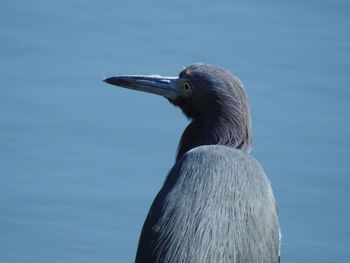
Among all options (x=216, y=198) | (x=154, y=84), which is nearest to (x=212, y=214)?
(x=216, y=198)

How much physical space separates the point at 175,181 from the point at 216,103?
69 cm

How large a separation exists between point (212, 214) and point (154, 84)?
135 cm

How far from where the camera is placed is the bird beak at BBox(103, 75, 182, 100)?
7932 mm

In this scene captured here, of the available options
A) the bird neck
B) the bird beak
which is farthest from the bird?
the bird beak

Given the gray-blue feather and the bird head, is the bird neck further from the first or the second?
the gray-blue feather

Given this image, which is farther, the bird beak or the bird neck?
the bird beak

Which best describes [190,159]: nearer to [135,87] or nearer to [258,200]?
[258,200]

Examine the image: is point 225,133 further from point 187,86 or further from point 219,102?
point 187,86

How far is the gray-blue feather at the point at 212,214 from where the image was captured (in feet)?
22.2

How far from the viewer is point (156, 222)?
6965mm

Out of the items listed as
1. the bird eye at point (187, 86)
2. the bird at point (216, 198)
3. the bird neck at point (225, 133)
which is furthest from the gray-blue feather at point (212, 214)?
the bird eye at point (187, 86)

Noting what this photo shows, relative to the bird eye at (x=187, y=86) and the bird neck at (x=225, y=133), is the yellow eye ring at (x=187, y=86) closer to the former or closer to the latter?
the bird eye at (x=187, y=86)

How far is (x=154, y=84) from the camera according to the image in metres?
8.05

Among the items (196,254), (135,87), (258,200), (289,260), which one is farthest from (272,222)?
(289,260)
